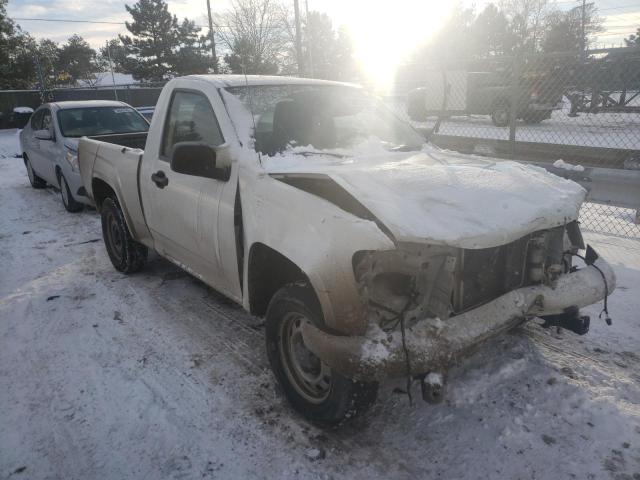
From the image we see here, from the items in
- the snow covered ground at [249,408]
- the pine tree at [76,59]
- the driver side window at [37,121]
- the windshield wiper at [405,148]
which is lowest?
the snow covered ground at [249,408]

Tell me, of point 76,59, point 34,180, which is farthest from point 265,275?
point 76,59

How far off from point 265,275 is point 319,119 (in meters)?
1.23

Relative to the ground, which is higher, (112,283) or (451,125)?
(451,125)

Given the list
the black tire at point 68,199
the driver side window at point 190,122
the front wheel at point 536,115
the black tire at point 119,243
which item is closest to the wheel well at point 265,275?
the driver side window at point 190,122

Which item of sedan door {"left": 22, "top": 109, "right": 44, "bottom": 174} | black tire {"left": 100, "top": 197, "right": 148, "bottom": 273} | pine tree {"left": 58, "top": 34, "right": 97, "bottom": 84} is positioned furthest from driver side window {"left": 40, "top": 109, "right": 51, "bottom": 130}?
pine tree {"left": 58, "top": 34, "right": 97, "bottom": 84}

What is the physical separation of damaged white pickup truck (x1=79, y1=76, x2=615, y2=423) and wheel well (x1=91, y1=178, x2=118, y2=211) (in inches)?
62.8

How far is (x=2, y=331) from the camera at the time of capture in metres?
3.98

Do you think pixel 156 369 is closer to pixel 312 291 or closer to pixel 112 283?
pixel 312 291

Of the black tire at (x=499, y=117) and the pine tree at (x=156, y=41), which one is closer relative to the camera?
the black tire at (x=499, y=117)

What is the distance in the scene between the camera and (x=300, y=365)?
2.80m

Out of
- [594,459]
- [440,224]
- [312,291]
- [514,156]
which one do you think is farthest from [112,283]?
[514,156]

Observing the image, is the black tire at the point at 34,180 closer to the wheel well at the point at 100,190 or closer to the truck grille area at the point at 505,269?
the wheel well at the point at 100,190

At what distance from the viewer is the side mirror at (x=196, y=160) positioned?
2955 millimetres

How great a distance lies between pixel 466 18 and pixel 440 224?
5670 centimetres
